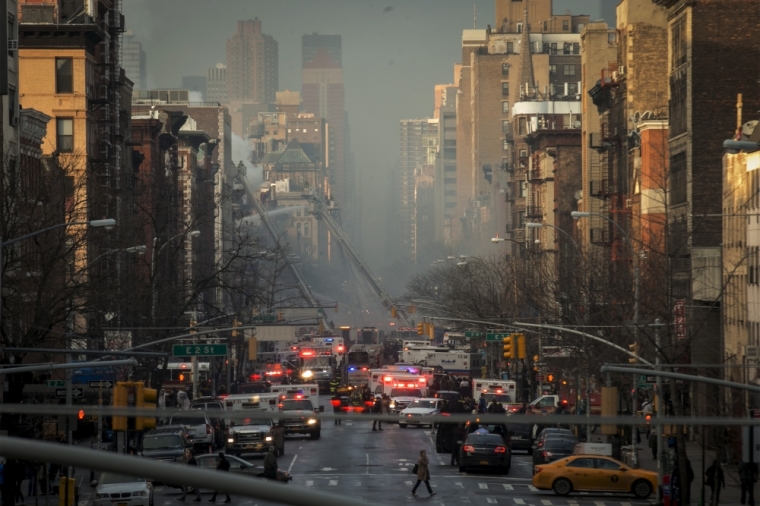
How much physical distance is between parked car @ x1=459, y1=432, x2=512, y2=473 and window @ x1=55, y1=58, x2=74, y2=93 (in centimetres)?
4895

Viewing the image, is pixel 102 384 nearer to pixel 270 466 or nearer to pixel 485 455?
pixel 485 455

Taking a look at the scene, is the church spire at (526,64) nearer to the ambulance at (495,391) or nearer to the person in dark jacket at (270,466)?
the ambulance at (495,391)

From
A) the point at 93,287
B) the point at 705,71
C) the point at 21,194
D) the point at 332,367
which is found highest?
the point at 705,71

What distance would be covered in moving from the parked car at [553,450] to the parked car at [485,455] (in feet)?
3.51

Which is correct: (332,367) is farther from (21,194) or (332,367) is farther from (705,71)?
(21,194)

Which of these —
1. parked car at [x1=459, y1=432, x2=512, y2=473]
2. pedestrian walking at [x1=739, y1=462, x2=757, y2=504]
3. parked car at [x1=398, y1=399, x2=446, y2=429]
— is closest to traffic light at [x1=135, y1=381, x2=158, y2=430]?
parked car at [x1=459, y1=432, x2=512, y2=473]

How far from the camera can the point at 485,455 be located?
45688 mm

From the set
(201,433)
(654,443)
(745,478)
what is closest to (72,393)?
(201,433)

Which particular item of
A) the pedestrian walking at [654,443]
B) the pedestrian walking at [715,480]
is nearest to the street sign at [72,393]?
the pedestrian walking at [654,443]

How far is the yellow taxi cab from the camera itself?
39.3 meters

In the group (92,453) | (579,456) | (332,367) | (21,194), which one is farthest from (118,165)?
(92,453)

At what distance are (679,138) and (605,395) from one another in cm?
3909

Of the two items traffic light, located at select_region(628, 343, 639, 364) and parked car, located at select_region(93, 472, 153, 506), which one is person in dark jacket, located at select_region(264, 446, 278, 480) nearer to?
parked car, located at select_region(93, 472, 153, 506)

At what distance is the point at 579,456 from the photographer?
39.4 metres
